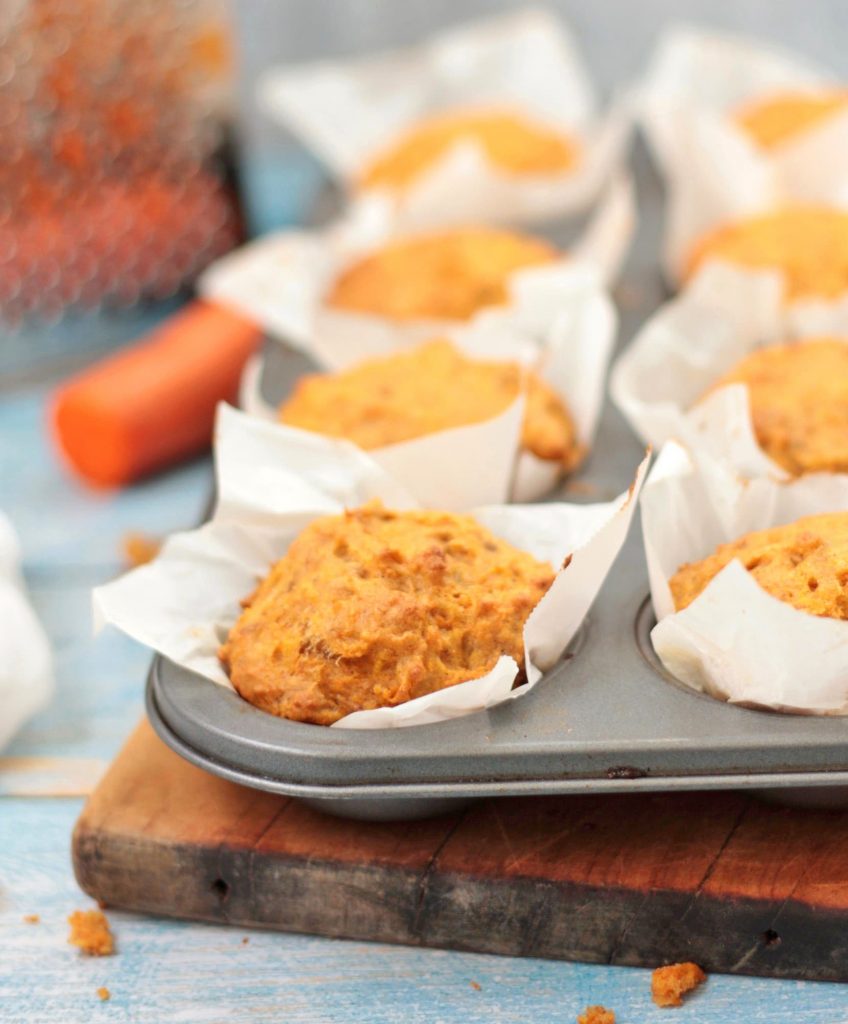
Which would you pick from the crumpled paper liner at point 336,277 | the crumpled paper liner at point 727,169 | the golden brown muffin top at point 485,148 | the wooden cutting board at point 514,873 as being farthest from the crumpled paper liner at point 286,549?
→ the golden brown muffin top at point 485,148

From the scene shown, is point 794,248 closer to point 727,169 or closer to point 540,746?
point 727,169

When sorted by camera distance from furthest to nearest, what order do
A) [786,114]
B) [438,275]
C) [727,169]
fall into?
[786,114], [727,169], [438,275]

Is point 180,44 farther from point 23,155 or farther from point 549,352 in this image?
point 549,352

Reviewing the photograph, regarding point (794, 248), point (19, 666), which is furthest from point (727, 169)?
point (19, 666)

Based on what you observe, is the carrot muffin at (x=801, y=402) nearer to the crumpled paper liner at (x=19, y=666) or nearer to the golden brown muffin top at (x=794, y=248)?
the golden brown muffin top at (x=794, y=248)

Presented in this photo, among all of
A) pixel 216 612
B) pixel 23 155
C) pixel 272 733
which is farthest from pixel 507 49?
pixel 272 733

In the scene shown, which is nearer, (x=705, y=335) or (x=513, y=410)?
(x=513, y=410)
